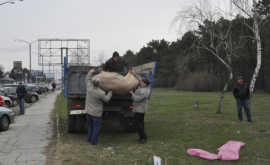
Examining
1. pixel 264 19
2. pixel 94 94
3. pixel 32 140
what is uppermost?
pixel 264 19

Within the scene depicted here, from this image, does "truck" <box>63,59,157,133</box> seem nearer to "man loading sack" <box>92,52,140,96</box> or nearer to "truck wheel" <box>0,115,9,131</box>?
"man loading sack" <box>92,52,140,96</box>

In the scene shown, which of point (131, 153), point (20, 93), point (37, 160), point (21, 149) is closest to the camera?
point (37, 160)

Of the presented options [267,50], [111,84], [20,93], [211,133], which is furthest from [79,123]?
[267,50]

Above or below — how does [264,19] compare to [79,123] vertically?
above

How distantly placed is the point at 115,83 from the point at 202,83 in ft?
140

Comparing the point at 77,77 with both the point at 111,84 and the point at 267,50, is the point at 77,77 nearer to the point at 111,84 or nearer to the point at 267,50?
the point at 111,84

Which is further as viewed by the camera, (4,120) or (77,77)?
(4,120)

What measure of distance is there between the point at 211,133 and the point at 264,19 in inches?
279

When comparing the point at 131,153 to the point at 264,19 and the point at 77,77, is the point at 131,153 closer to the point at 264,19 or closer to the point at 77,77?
the point at 77,77

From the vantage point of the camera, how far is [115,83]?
8953 millimetres

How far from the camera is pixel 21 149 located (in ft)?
27.4

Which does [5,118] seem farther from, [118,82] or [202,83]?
[202,83]

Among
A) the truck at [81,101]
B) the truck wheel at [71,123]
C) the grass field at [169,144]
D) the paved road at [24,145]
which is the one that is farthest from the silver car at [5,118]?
the truck at [81,101]

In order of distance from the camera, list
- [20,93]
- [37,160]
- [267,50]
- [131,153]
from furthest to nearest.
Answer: [267,50] < [20,93] < [131,153] < [37,160]
